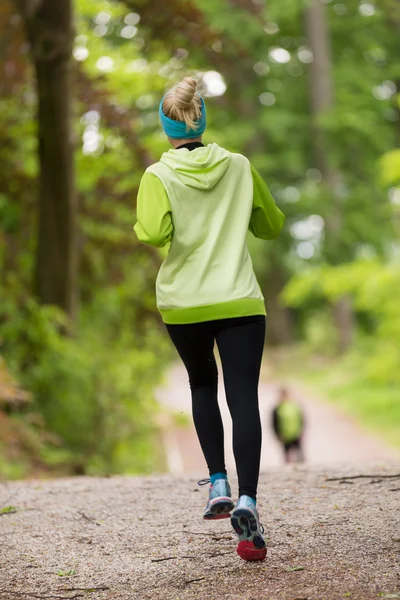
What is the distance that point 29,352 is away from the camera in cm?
1141

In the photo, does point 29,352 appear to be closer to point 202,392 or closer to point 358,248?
point 202,392

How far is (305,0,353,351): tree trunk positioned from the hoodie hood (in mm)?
28341

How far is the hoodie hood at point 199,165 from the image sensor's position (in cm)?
395

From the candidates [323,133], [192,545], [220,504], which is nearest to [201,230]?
[220,504]

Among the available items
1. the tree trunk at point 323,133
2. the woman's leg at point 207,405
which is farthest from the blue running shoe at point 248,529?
the tree trunk at point 323,133

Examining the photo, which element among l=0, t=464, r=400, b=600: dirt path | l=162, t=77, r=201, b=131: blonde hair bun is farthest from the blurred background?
l=162, t=77, r=201, b=131: blonde hair bun

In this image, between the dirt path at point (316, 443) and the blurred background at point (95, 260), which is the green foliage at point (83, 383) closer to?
the blurred background at point (95, 260)

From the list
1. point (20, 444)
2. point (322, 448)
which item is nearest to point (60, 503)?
point (20, 444)

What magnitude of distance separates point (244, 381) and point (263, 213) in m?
0.76

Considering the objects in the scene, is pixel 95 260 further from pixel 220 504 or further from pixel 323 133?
pixel 323 133

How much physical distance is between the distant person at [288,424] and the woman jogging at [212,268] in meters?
10.3

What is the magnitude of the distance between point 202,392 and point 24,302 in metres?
7.50

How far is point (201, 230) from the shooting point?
12.9ft

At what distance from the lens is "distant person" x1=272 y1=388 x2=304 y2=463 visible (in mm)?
14297
